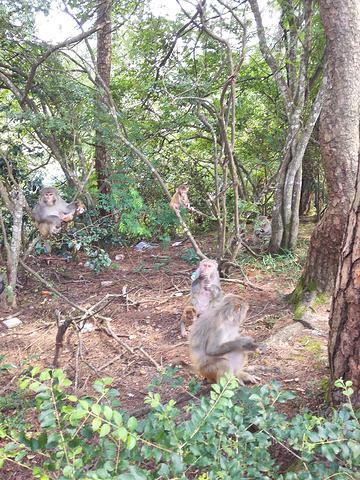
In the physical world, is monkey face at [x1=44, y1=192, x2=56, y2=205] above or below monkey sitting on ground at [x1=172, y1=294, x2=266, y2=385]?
above

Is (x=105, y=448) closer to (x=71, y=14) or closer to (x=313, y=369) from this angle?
(x=313, y=369)

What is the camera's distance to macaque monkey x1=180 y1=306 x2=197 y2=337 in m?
4.71

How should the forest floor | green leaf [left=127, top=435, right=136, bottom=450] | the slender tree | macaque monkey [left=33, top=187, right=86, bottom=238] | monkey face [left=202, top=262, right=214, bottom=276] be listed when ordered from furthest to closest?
the slender tree → macaque monkey [left=33, top=187, right=86, bottom=238] → monkey face [left=202, top=262, right=214, bottom=276] → the forest floor → green leaf [left=127, top=435, right=136, bottom=450]

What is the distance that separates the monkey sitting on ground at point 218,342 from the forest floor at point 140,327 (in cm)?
33

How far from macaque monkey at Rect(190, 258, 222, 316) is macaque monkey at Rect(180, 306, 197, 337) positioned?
0.25 meters

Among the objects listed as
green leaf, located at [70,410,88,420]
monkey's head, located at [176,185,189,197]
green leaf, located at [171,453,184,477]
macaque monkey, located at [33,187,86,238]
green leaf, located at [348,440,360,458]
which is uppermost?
monkey's head, located at [176,185,189,197]

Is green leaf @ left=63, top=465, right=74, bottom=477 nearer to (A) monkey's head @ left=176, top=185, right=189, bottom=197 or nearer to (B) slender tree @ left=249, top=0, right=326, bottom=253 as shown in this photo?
(B) slender tree @ left=249, top=0, right=326, bottom=253

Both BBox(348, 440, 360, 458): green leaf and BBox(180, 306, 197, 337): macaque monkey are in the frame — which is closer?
BBox(348, 440, 360, 458): green leaf

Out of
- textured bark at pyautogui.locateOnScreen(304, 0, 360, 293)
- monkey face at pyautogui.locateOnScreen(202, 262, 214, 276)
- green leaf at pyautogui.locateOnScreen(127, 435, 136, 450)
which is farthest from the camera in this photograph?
monkey face at pyautogui.locateOnScreen(202, 262, 214, 276)

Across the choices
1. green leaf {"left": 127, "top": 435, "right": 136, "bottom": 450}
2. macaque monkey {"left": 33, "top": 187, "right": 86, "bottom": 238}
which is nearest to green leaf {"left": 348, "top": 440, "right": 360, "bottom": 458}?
green leaf {"left": 127, "top": 435, "right": 136, "bottom": 450}

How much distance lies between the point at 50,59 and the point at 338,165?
583 centimetres

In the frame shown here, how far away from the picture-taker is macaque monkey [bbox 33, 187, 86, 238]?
252 inches

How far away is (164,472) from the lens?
138cm

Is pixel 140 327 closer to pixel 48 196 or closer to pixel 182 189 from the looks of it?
pixel 48 196
